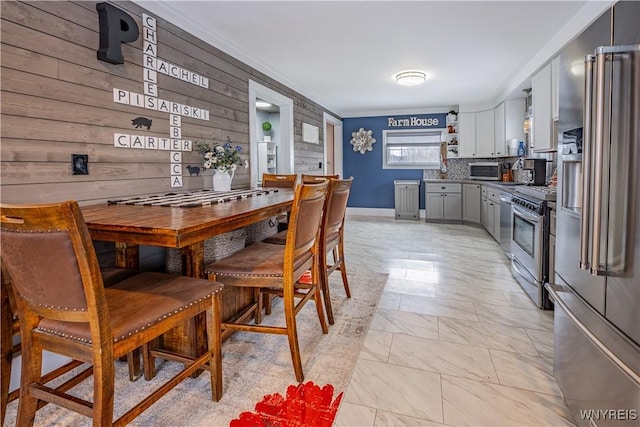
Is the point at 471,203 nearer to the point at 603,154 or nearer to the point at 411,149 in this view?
the point at 411,149

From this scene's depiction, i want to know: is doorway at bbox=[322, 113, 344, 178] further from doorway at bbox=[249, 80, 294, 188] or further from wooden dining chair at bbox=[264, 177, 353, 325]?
wooden dining chair at bbox=[264, 177, 353, 325]

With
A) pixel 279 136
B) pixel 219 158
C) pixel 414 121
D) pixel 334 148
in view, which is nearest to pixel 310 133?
pixel 279 136

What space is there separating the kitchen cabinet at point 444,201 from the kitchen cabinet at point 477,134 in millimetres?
726

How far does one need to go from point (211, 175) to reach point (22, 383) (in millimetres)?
2270

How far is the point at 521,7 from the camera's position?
2836 mm

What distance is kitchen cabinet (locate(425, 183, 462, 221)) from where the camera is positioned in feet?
22.5

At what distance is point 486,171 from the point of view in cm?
646

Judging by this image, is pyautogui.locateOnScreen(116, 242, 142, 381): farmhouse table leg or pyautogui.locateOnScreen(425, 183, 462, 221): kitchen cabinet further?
pyautogui.locateOnScreen(425, 183, 462, 221): kitchen cabinet

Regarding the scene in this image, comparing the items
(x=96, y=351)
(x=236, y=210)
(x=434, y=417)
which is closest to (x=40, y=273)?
(x=96, y=351)

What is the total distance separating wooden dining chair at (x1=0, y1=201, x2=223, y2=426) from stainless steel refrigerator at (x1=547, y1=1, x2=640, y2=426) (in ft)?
5.05

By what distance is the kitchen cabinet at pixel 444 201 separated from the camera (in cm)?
687

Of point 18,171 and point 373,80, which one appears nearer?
point 18,171

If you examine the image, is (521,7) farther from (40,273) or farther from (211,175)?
(40,273)

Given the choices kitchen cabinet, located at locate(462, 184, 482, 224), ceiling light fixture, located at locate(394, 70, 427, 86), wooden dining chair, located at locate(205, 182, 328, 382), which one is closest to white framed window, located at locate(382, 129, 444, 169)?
Answer: kitchen cabinet, located at locate(462, 184, 482, 224)
